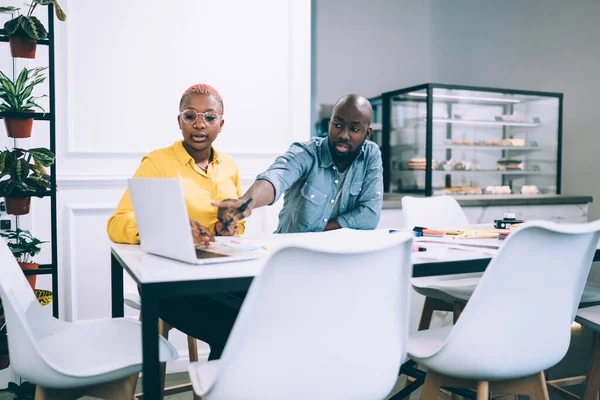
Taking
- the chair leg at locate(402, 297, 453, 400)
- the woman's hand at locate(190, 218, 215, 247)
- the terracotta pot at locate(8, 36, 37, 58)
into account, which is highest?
the terracotta pot at locate(8, 36, 37, 58)

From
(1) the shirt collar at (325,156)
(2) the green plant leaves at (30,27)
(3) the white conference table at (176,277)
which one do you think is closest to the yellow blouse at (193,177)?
(1) the shirt collar at (325,156)

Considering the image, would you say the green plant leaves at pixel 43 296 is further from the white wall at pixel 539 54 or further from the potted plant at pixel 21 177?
the white wall at pixel 539 54

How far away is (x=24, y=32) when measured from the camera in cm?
243

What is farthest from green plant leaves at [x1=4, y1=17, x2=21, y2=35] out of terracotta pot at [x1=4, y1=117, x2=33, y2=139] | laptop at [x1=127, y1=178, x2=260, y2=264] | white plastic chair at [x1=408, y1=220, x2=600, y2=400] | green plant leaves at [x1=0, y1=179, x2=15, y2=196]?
white plastic chair at [x1=408, y1=220, x2=600, y2=400]

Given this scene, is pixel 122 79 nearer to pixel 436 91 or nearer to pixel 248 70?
pixel 248 70

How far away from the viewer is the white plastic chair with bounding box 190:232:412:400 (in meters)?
1.05

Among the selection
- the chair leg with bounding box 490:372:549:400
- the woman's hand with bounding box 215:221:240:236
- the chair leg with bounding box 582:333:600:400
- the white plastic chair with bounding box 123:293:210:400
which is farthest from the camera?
the white plastic chair with bounding box 123:293:210:400

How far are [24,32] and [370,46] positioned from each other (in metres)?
4.35

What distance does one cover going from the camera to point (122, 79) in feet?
10.1

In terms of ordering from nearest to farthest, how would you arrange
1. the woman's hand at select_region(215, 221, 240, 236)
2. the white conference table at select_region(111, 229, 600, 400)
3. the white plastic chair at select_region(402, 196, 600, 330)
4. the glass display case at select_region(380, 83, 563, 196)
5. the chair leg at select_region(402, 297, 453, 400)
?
the white conference table at select_region(111, 229, 600, 400) → the woman's hand at select_region(215, 221, 240, 236) → the white plastic chair at select_region(402, 196, 600, 330) → the chair leg at select_region(402, 297, 453, 400) → the glass display case at select_region(380, 83, 563, 196)

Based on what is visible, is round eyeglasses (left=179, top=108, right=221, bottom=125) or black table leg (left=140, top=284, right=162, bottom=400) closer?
black table leg (left=140, top=284, right=162, bottom=400)

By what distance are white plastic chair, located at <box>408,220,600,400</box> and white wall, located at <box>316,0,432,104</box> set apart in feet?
15.4

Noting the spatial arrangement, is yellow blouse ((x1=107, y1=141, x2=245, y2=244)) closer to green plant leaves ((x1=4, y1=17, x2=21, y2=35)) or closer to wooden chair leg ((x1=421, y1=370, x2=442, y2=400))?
green plant leaves ((x1=4, y1=17, x2=21, y2=35))

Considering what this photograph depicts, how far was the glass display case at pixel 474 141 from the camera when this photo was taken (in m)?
5.03
